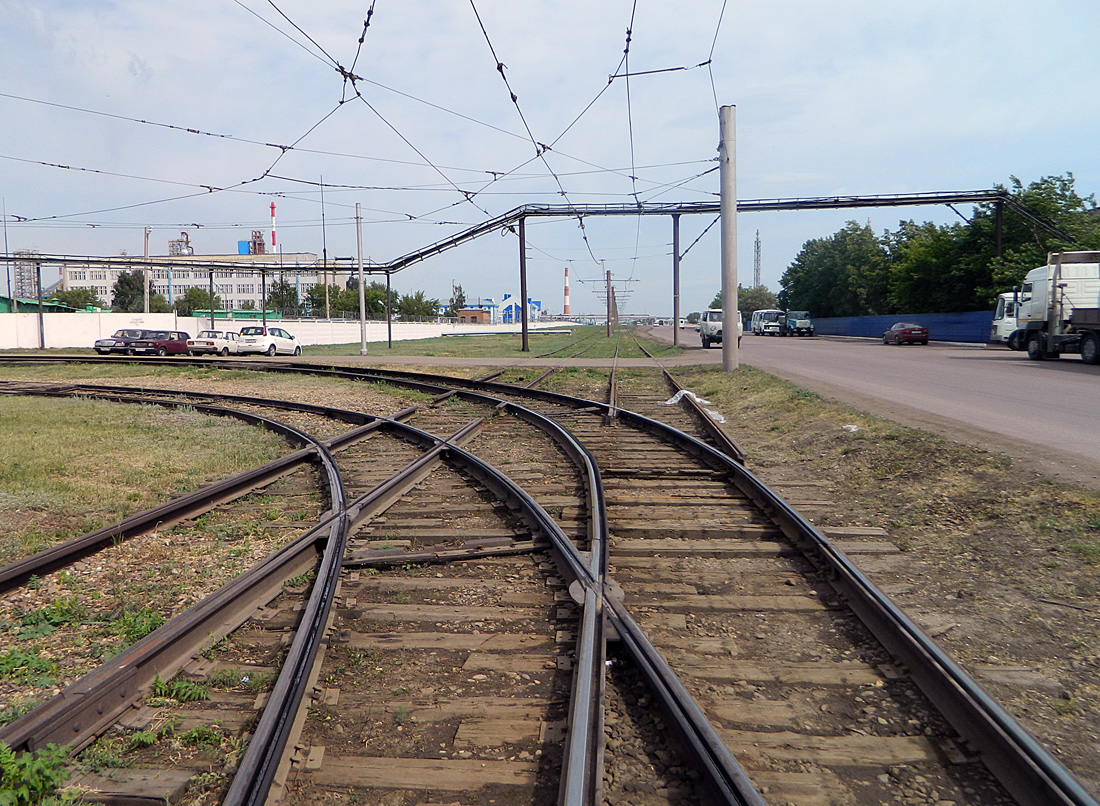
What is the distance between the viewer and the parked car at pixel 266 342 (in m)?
39.9

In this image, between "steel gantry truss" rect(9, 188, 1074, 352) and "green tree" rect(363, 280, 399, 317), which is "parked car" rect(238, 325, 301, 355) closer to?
"steel gantry truss" rect(9, 188, 1074, 352)

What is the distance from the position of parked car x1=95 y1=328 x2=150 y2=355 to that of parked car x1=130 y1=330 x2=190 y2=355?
227 mm

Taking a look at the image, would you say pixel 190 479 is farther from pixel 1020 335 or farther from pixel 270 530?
pixel 1020 335

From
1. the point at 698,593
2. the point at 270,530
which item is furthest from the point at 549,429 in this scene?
the point at 698,593

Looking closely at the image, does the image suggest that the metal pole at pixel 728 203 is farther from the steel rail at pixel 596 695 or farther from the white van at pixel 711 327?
the white van at pixel 711 327

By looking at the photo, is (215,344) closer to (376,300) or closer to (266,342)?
(266,342)

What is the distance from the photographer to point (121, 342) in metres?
39.4

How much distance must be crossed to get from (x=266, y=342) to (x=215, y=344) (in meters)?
2.53

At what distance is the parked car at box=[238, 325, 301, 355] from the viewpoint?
3991 cm

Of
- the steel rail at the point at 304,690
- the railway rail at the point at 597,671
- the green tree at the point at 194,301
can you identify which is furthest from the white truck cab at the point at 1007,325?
the green tree at the point at 194,301

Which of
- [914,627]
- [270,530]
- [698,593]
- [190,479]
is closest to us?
[914,627]

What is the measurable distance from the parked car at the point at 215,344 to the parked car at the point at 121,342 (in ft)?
8.00

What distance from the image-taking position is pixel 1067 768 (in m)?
2.99

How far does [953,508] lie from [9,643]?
7.11 metres
